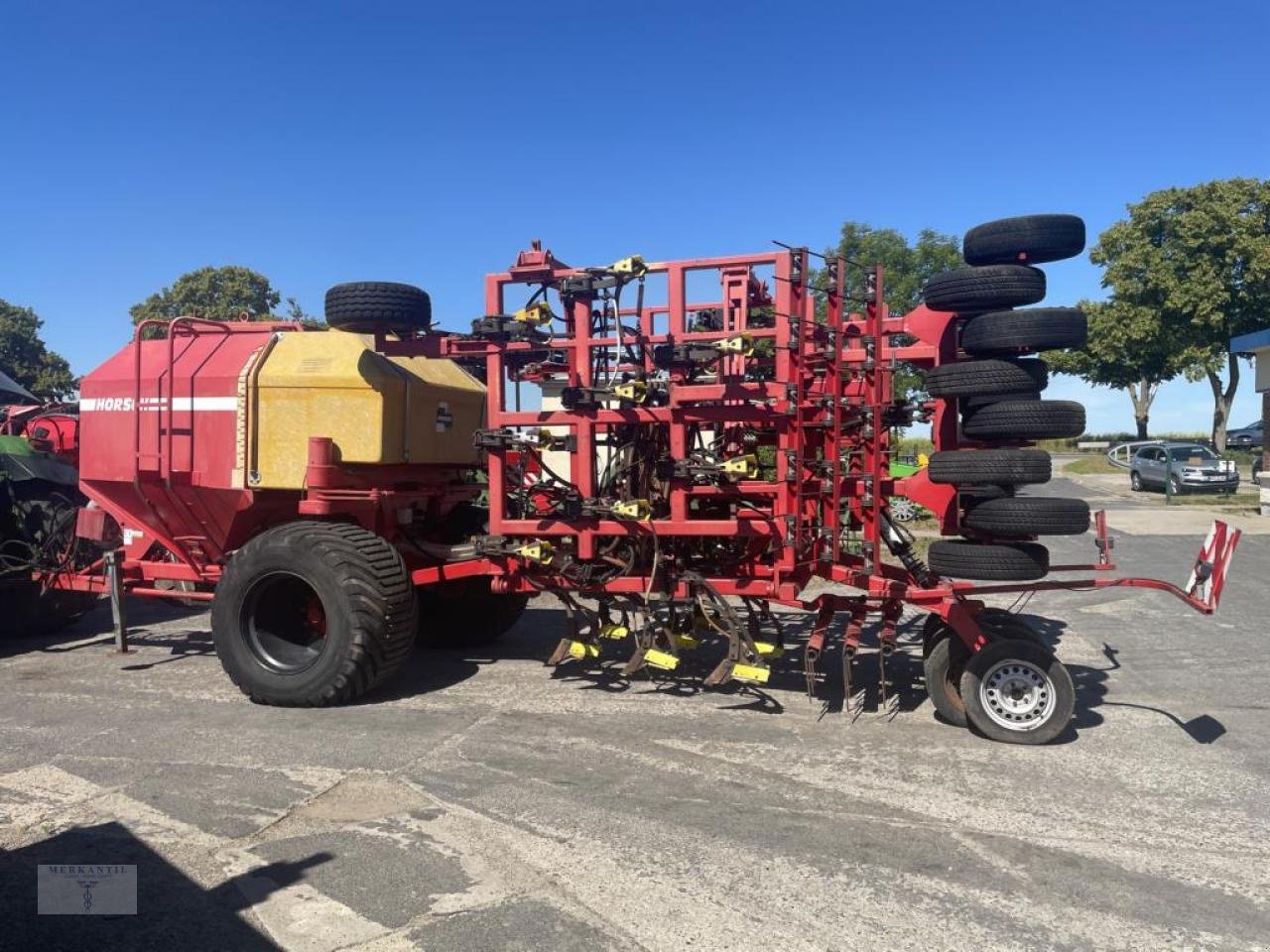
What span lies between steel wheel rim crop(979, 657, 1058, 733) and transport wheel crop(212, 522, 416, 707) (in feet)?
12.2

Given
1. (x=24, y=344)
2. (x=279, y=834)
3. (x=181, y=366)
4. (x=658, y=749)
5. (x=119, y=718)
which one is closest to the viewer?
(x=279, y=834)

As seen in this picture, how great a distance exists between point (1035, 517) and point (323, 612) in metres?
4.74

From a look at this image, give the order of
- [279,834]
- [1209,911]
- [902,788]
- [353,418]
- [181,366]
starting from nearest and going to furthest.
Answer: [1209,911] < [279,834] < [902,788] < [353,418] < [181,366]

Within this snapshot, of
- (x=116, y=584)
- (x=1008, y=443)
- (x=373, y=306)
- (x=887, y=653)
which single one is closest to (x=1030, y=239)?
(x=1008, y=443)

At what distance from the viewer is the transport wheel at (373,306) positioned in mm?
6742

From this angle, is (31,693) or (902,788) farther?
(31,693)

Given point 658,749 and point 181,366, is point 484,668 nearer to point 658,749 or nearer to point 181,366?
point 658,749

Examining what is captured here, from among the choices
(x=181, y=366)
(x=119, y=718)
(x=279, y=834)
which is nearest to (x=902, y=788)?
(x=279, y=834)

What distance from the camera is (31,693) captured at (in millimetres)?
6715

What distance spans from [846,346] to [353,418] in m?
3.68

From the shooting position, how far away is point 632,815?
14.5 feet

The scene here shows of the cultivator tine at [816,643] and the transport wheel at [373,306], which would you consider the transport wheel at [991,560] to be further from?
the transport wheel at [373,306]

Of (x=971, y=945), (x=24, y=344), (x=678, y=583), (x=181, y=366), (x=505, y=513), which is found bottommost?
(x=971, y=945)

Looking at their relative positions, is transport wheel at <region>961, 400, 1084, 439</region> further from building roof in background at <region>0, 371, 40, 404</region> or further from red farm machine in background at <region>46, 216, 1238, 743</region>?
building roof in background at <region>0, 371, 40, 404</region>
